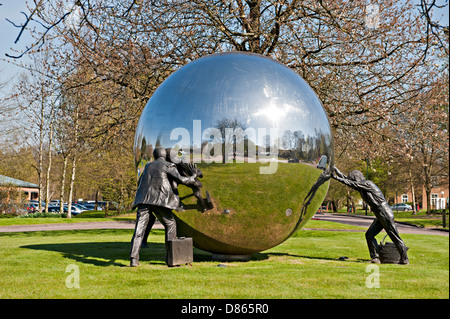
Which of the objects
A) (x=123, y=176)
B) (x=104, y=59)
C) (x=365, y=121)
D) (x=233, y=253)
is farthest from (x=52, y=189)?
(x=233, y=253)

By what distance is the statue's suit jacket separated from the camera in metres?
7.57

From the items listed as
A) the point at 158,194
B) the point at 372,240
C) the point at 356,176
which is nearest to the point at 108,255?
the point at 158,194

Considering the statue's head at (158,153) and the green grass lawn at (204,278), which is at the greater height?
the statue's head at (158,153)

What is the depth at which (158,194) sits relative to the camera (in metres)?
7.77

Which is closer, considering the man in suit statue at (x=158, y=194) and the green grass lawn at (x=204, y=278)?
the green grass lawn at (x=204, y=278)

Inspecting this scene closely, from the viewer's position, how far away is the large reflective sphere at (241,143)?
23.7 ft

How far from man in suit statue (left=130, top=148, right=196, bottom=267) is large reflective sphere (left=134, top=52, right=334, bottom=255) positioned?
183 millimetres

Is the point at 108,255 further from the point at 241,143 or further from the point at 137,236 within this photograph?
the point at 241,143

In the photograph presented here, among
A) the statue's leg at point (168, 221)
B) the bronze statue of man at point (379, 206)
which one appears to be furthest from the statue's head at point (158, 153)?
the bronze statue of man at point (379, 206)

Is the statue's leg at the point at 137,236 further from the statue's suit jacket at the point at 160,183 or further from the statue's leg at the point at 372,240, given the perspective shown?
the statue's leg at the point at 372,240

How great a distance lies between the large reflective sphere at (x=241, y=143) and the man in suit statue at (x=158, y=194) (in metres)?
0.18

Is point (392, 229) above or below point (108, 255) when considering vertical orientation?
above

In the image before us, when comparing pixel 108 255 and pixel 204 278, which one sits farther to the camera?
pixel 108 255

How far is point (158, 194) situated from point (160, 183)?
0.21 meters
